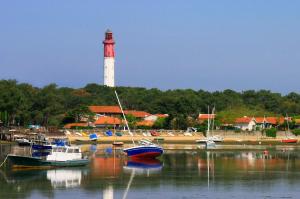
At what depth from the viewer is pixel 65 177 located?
169 ft

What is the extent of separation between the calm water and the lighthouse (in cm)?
7781

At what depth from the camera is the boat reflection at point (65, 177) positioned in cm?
4733

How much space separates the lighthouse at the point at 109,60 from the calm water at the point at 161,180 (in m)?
77.8

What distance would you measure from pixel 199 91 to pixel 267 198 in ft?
370

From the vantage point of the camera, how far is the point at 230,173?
55.1 m

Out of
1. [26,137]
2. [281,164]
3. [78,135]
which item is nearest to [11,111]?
[78,135]

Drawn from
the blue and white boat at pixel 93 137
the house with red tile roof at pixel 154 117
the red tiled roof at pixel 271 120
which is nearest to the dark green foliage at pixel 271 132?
the red tiled roof at pixel 271 120

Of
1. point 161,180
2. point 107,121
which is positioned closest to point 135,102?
point 107,121

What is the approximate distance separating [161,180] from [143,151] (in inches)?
726

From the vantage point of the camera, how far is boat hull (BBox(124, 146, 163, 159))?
225 ft

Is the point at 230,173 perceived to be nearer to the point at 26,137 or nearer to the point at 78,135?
the point at 26,137

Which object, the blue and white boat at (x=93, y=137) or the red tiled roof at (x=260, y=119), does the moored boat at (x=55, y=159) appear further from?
the red tiled roof at (x=260, y=119)

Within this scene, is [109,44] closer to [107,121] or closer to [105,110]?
[105,110]

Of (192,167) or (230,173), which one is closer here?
(230,173)
